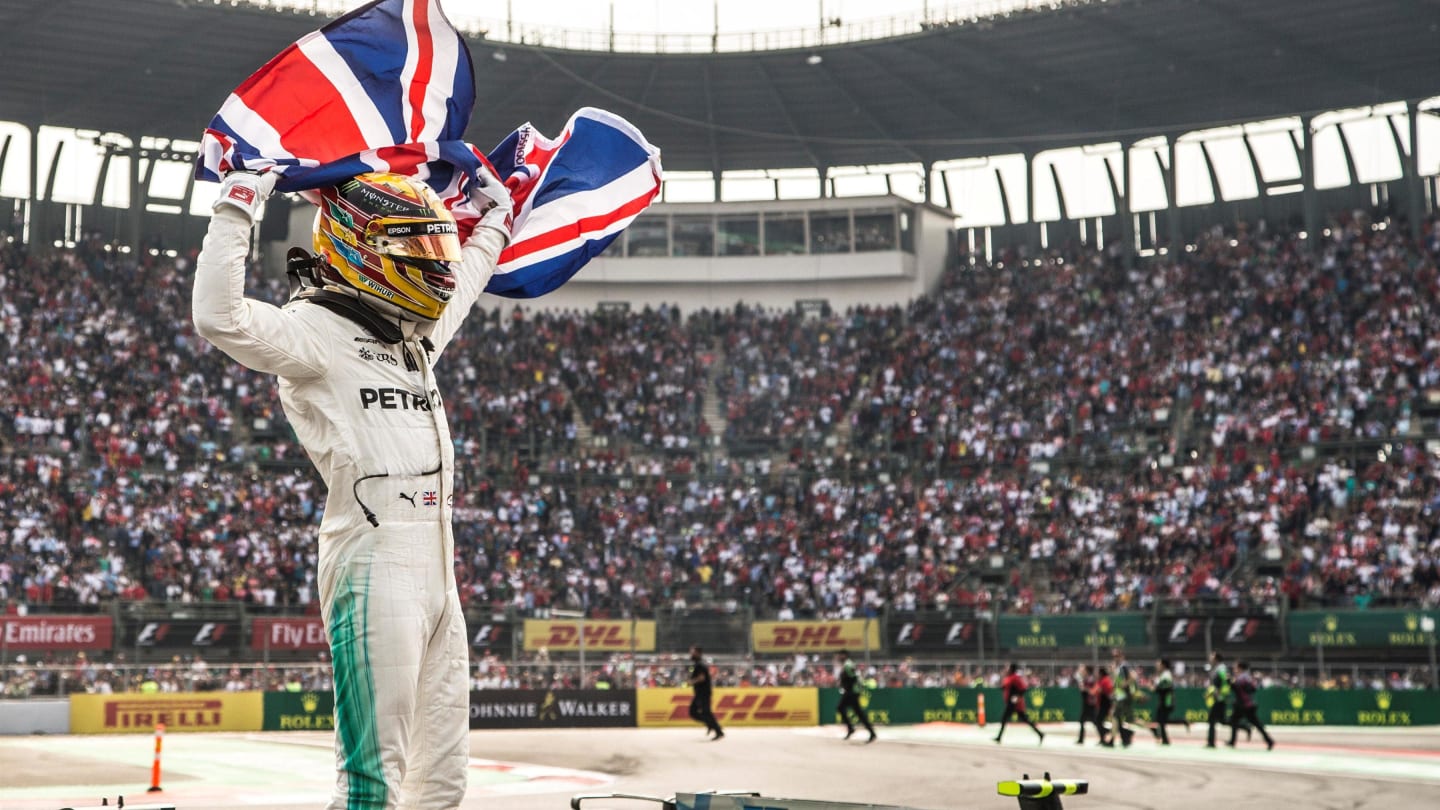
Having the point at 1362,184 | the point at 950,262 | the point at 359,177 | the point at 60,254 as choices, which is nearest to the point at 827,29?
the point at 950,262

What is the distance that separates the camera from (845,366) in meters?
46.2

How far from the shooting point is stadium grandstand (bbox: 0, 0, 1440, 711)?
3294 centimetres

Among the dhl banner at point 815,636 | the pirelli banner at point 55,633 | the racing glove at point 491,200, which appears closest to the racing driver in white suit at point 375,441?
the racing glove at point 491,200

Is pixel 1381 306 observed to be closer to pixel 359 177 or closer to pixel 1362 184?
pixel 1362 184

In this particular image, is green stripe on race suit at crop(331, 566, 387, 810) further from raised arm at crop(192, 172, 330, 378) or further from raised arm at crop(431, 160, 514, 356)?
raised arm at crop(431, 160, 514, 356)

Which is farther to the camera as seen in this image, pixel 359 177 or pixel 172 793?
pixel 172 793

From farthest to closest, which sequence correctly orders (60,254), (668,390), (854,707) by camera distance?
1. (668,390)
2. (60,254)
3. (854,707)

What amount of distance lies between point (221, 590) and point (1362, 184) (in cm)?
3446

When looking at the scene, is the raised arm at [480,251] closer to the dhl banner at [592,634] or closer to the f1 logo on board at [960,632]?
the dhl banner at [592,634]

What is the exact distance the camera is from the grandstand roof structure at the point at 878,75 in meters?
37.8

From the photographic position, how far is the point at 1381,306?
127 ft

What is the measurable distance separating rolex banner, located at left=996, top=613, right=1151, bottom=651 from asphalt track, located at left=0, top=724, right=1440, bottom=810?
16.6ft

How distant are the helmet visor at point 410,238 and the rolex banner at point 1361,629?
28.1 m

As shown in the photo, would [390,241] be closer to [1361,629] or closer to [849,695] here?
[849,695]
